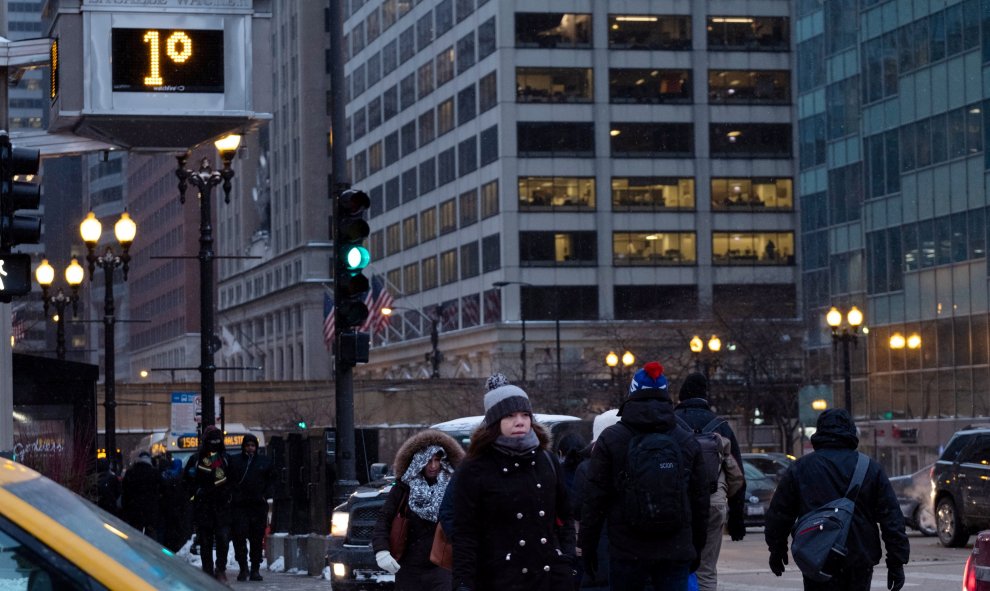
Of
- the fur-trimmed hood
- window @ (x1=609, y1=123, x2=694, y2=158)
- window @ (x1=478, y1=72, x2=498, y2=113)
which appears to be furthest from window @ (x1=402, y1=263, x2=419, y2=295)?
the fur-trimmed hood

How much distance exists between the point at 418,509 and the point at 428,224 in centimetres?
9425

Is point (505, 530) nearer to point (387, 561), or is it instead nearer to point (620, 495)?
point (620, 495)

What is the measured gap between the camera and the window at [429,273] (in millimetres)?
104188

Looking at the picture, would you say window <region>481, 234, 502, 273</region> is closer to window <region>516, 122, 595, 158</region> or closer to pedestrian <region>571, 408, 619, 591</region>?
window <region>516, 122, 595, 158</region>

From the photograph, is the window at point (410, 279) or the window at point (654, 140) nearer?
the window at point (654, 140)

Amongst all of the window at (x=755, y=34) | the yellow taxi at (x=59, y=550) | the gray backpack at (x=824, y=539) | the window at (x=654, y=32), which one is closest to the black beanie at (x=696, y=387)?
the gray backpack at (x=824, y=539)

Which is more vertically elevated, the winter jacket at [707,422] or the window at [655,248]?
the window at [655,248]

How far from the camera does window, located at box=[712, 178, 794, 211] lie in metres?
95.4

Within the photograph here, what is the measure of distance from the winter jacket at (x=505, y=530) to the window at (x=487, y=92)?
85.1m

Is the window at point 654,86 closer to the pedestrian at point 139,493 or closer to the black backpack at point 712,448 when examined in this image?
the pedestrian at point 139,493

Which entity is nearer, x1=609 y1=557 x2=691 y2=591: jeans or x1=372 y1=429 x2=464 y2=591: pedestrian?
x1=609 y1=557 x2=691 y2=591: jeans

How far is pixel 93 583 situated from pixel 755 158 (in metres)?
93.5

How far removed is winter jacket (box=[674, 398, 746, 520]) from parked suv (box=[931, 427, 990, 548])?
45.3 feet

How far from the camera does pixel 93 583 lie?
12.9 ft
